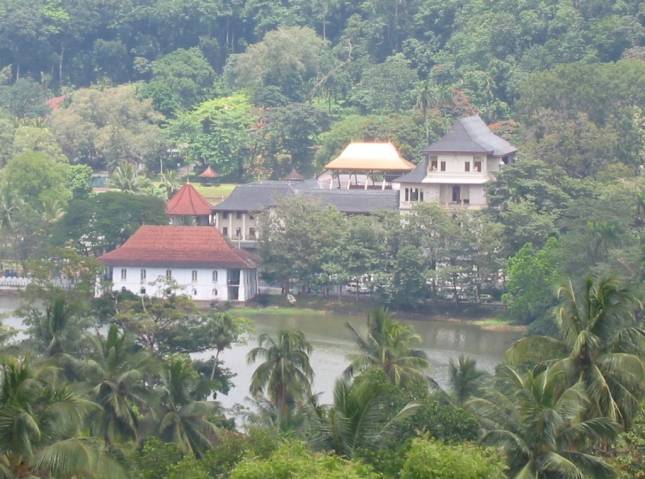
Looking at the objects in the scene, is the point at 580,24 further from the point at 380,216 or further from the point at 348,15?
the point at 380,216

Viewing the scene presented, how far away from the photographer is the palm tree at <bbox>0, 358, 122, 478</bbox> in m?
26.6

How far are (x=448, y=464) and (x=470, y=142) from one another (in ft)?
161

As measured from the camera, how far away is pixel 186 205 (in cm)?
7725

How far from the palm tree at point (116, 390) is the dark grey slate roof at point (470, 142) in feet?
124

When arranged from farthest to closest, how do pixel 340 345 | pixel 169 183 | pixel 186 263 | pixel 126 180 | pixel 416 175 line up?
pixel 169 183, pixel 126 180, pixel 416 175, pixel 186 263, pixel 340 345

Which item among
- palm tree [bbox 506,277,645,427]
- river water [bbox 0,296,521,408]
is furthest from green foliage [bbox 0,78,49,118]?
palm tree [bbox 506,277,645,427]

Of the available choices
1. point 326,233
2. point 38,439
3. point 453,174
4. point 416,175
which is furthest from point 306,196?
point 38,439

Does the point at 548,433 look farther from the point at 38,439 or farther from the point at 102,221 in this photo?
the point at 102,221

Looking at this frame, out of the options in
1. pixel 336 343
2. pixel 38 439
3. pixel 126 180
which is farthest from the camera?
pixel 126 180

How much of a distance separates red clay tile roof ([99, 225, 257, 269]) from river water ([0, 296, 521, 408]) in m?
2.92

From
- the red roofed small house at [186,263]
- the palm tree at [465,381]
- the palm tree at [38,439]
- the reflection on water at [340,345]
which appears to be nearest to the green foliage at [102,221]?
the red roofed small house at [186,263]

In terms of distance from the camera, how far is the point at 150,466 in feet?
115

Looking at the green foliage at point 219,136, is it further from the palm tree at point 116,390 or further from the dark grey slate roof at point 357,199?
the palm tree at point 116,390

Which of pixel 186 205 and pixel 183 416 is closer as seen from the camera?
pixel 183 416
